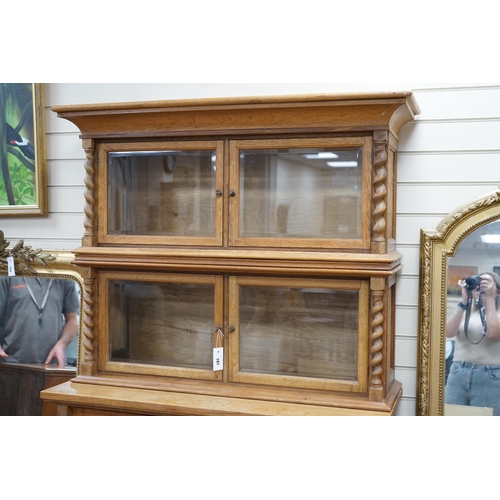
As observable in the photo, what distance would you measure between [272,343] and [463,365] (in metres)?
0.76

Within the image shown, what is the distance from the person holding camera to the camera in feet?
7.32

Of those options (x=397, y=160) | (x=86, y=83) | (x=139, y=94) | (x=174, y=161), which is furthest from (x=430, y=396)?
(x=86, y=83)

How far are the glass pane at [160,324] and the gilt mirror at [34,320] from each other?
1.09 ft

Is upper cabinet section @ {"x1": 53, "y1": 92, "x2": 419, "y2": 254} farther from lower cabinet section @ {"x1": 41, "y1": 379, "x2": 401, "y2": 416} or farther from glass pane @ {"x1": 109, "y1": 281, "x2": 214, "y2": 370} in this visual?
lower cabinet section @ {"x1": 41, "y1": 379, "x2": 401, "y2": 416}

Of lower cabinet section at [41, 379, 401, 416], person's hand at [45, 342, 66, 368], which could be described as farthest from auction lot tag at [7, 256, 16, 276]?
lower cabinet section at [41, 379, 401, 416]

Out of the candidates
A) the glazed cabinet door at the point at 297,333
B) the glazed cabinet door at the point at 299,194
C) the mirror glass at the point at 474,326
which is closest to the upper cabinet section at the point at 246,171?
the glazed cabinet door at the point at 299,194

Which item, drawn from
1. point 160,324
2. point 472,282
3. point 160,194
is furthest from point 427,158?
point 160,324

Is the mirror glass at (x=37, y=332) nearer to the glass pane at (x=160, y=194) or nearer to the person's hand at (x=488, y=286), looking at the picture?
the glass pane at (x=160, y=194)

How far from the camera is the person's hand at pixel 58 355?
270 cm

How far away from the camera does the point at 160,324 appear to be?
2.46 metres

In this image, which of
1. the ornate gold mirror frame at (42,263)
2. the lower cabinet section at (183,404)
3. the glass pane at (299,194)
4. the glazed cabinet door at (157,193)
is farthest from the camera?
the ornate gold mirror frame at (42,263)

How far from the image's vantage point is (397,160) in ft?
7.66

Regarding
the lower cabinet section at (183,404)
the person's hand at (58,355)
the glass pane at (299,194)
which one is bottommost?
the lower cabinet section at (183,404)

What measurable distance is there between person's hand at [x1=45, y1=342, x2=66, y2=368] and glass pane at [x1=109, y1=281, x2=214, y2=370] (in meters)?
0.41
